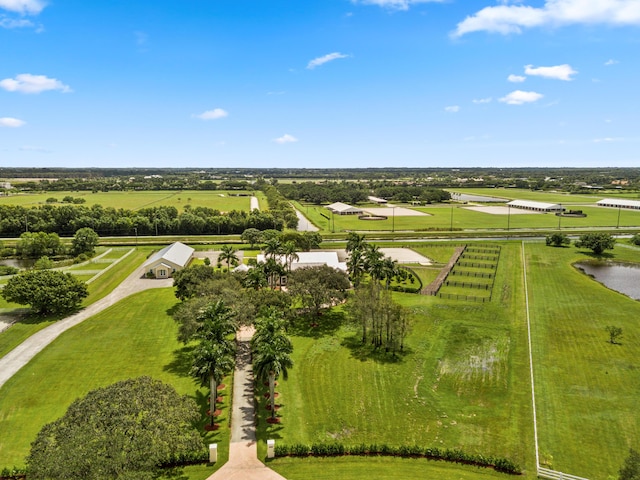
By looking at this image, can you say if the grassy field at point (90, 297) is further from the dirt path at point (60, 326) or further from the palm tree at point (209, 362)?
the palm tree at point (209, 362)

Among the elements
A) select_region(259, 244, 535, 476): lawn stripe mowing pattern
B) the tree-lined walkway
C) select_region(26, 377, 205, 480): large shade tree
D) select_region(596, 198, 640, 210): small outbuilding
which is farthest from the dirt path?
select_region(596, 198, 640, 210): small outbuilding

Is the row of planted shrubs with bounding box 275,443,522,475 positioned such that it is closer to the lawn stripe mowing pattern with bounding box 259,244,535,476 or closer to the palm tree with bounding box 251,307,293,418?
the lawn stripe mowing pattern with bounding box 259,244,535,476

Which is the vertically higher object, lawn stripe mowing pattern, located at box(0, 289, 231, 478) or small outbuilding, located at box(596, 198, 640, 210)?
small outbuilding, located at box(596, 198, 640, 210)

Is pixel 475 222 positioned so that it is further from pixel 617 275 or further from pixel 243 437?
pixel 243 437

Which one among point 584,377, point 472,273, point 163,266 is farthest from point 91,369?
point 472,273

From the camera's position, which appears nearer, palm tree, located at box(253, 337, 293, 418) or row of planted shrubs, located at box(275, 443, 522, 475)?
row of planted shrubs, located at box(275, 443, 522, 475)

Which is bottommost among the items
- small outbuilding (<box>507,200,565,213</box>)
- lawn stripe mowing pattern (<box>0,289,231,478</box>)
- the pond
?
lawn stripe mowing pattern (<box>0,289,231,478</box>)

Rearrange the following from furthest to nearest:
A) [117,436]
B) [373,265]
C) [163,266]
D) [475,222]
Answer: [475,222], [163,266], [373,265], [117,436]

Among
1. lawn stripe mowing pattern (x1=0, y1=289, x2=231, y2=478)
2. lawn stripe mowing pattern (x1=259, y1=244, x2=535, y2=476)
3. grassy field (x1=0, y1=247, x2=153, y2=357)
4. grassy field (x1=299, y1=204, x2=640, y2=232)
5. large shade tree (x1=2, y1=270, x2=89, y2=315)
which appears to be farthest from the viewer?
grassy field (x1=299, y1=204, x2=640, y2=232)
